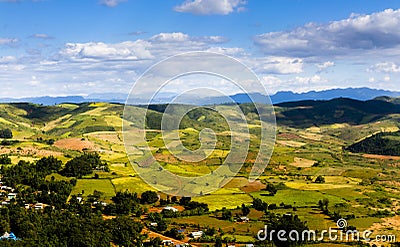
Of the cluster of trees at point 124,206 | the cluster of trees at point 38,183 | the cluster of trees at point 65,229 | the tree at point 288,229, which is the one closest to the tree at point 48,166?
the cluster of trees at point 38,183

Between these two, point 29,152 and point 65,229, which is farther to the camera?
point 29,152

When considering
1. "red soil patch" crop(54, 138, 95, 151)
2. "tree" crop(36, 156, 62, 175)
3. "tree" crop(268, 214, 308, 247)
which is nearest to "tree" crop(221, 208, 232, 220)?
"tree" crop(268, 214, 308, 247)

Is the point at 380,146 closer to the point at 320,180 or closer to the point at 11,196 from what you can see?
the point at 320,180

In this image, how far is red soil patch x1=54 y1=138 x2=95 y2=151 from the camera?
100m

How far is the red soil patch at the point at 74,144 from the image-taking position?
10041 centimetres

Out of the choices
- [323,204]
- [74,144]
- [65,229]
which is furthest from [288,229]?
[74,144]

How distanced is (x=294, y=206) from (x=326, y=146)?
81446mm

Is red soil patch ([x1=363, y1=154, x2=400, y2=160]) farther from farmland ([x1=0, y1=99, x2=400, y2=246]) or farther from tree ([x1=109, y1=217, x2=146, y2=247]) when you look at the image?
tree ([x1=109, y1=217, x2=146, y2=247])

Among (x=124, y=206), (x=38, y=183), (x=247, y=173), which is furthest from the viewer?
(x=247, y=173)

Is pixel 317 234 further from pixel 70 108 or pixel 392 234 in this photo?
pixel 70 108

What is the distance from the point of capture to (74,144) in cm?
10388

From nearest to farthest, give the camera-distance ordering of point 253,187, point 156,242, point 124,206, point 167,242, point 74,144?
point 156,242 → point 167,242 → point 124,206 → point 253,187 → point 74,144

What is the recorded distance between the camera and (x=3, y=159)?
234ft

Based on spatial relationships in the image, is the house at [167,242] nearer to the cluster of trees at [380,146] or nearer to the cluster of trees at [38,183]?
the cluster of trees at [38,183]
